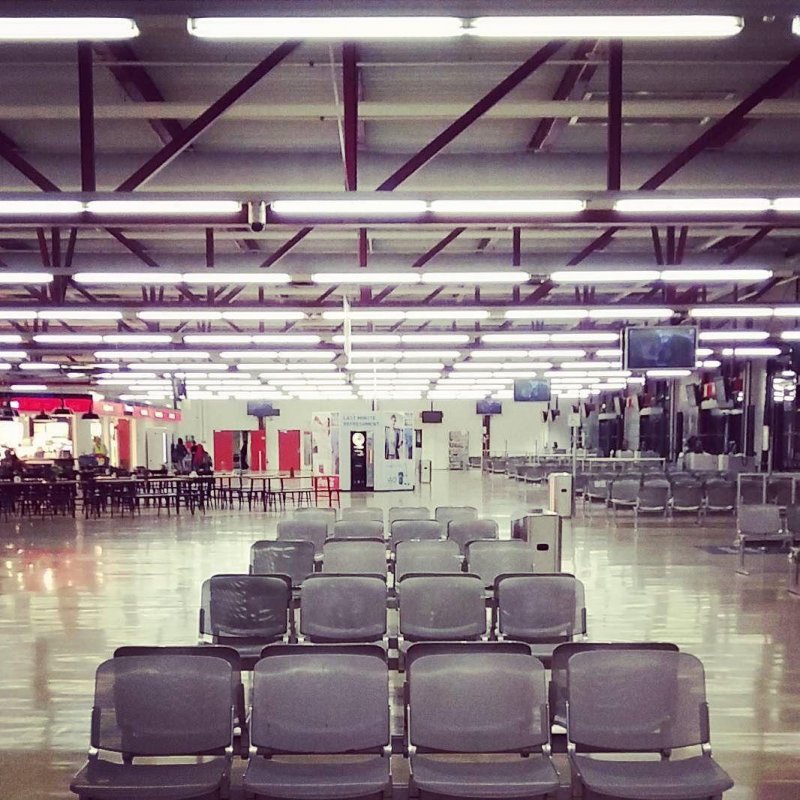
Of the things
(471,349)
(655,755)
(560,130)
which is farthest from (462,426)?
(655,755)

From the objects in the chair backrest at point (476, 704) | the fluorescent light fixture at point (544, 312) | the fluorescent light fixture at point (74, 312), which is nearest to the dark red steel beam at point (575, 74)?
the fluorescent light fixture at point (544, 312)

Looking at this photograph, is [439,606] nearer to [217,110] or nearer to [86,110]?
[217,110]

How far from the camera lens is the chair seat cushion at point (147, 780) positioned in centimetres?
327

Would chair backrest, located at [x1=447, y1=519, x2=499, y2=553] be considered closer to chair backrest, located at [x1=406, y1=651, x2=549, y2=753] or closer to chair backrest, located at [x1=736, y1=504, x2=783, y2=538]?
chair backrest, located at [x1=736, y1=504, x2=783, y2=538]

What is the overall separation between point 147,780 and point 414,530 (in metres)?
4.89

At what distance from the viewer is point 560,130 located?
7660 millimetres

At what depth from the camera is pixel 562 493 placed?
663 inches

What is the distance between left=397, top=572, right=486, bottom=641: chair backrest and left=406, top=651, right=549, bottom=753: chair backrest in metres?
1.57

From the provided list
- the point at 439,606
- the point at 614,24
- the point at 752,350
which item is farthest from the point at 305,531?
the point at 752,350

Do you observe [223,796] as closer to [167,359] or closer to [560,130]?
[560,130]

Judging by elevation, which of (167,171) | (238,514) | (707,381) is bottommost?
(238,514)

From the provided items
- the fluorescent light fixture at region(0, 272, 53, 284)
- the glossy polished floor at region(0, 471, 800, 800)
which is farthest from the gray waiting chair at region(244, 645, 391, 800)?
the fluorescent light fixture at region(0, 272, 53, 284)

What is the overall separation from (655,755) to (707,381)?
66.0 feet

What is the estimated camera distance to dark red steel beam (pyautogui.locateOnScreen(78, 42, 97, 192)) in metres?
4.80
